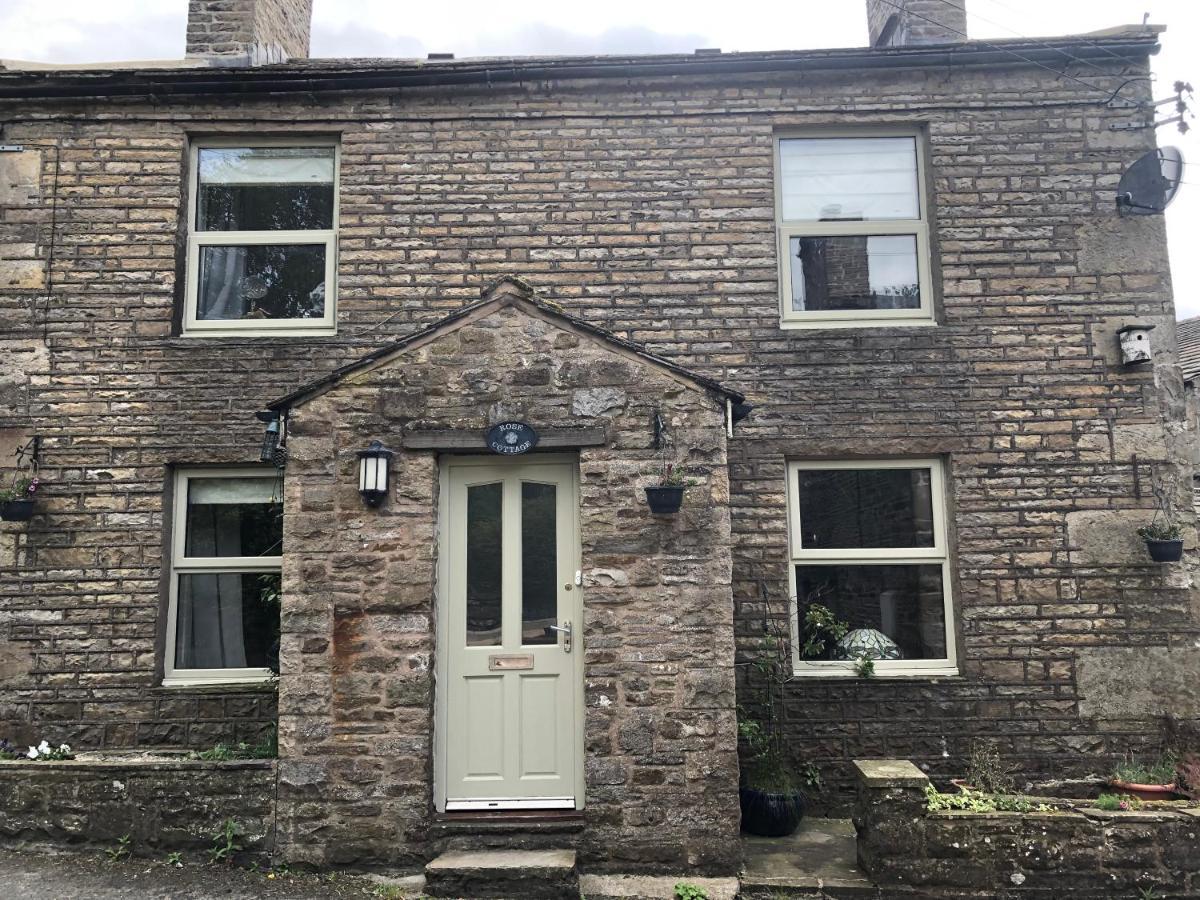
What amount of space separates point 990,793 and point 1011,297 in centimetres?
381

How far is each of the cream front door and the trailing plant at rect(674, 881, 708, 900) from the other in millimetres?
823

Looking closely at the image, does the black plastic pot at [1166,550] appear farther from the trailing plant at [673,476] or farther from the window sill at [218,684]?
the window sill at [218,684]

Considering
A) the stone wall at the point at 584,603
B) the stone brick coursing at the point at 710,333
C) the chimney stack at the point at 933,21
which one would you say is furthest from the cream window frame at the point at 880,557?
the chimney stack at the point at 933,21

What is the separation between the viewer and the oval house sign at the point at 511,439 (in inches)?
212

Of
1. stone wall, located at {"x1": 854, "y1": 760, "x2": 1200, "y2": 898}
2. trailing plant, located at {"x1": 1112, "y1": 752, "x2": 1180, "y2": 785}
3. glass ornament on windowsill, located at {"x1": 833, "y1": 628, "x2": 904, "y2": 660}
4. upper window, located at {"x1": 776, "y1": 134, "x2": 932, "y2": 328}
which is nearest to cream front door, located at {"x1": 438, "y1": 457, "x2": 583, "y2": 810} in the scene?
stone wall, located at {"x1": 854, "y1": 760, "x2": 1200, "y2": 898}

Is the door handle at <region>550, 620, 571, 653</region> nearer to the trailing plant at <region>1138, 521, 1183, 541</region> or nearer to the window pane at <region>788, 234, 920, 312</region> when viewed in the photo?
the window pane at <region>788, 234, 920, 312</region>

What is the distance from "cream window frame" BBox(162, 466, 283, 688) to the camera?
6762 mm

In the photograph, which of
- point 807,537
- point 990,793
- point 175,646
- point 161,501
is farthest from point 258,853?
point 990,793

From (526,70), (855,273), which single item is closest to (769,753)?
(855,273)

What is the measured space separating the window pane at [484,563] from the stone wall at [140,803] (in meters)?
1.51

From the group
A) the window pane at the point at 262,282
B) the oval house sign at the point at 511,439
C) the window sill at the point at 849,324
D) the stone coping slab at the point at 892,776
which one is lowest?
the stone coping slab at the point at 892,776

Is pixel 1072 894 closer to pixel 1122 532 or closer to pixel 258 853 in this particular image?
pixel 1122 532

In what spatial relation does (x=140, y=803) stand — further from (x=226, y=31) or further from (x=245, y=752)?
(x=226, y=31)

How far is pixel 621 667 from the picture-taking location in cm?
525
